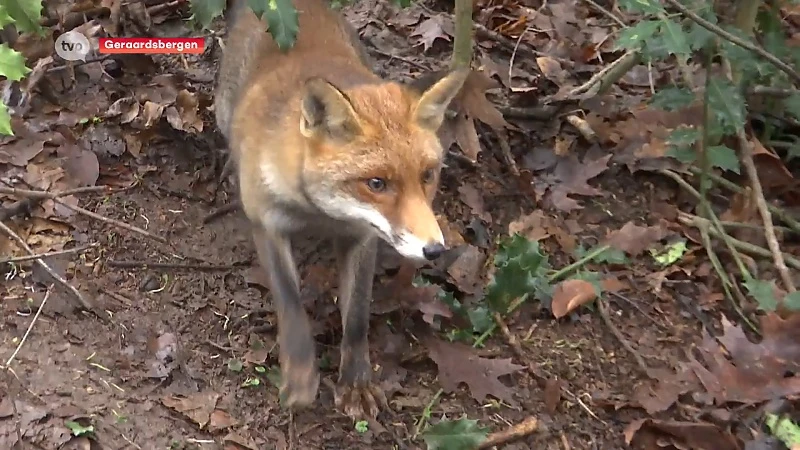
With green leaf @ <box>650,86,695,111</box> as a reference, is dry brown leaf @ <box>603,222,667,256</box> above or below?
below

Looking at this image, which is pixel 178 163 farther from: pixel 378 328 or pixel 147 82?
pixel 378 328

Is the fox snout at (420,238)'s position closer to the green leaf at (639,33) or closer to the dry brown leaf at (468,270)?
the dry brown leaf at (468,270)

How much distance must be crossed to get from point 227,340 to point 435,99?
143 cm

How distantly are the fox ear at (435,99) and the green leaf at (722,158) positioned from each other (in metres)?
1.65

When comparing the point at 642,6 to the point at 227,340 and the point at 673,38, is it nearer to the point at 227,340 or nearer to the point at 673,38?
the point at 673,38

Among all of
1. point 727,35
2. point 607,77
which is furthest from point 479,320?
point 607,77

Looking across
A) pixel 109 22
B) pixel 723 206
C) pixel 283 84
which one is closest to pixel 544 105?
pixel 723 206

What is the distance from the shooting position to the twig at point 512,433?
314 centimetres

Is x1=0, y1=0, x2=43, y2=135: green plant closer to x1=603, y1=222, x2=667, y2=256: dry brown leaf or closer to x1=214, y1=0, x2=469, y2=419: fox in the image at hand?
x1=214, y1=0, x2=469, y2=419: fox

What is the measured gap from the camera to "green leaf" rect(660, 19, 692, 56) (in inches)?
127

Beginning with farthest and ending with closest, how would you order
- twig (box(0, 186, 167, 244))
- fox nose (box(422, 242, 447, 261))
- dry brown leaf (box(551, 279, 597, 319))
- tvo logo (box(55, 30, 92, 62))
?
tvo logo (box(55, 30, 92, 62)) → dry brown leaf (box(551, 279, 597, 319)) → twig (box(0, 186, 167, 244)) → fox nose (box(422, 242, 447, 261))

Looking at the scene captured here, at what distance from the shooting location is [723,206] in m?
4.50

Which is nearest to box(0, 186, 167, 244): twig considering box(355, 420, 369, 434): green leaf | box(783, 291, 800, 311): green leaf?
box(355, 420, 369, 434): green leaf

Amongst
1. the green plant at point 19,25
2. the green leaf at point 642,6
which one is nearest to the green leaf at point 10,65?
the green plant at point 19,25
